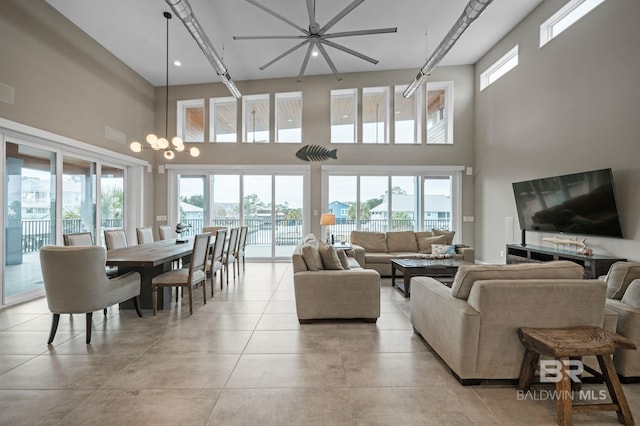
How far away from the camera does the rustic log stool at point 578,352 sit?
1785mm

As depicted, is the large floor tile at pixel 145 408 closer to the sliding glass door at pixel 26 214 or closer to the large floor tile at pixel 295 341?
the large floor tile at pixel 295 341

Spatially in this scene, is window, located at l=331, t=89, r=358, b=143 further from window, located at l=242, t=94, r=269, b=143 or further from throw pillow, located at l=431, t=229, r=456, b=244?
throw pillow, located at l=431, t=229, r=456, b=244

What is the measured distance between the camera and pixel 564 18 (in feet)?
16.7

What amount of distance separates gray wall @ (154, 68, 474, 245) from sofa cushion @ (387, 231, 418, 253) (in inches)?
79.4

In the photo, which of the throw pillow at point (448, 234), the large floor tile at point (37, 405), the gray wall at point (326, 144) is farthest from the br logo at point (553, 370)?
the gray wall at point (326, 144)

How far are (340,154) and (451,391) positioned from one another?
6.26m

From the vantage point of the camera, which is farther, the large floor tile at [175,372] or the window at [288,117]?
the window at [288,117]

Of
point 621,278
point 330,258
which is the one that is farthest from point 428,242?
point 621,278

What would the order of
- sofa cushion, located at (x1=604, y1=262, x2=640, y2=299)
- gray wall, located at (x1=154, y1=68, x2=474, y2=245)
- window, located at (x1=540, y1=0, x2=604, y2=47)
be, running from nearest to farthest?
sofa cushion, located at (x1=604, y1=262, x2=640, y2=299) → window, located at (x1=540, y1=0, x2=604, y2=47) → gray wall, located at (x1=154, y1=68, x2=474, y2=245)

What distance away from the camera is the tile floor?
74.7 inches

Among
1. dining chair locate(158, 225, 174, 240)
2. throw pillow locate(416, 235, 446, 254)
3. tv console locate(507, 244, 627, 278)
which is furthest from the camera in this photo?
throw pillow locate(416, 235, 446, 254)

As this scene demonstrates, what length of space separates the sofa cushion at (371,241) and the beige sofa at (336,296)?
2902mm

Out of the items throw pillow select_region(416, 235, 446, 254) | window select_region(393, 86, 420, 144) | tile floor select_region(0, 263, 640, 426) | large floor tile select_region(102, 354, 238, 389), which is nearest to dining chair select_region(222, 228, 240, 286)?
tile floor select_region(0, 263, 640, 426)

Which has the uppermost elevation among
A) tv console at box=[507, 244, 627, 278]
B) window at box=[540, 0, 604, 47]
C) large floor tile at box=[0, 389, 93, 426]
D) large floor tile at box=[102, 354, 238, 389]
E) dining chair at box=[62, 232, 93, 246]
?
window at box=[540, 0, 604, 47]
